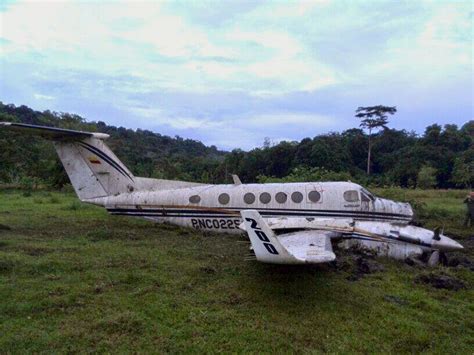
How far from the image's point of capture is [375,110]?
69562 mm

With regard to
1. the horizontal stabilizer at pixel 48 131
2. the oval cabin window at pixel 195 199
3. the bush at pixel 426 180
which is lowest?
the oval cabin window at pixel 195 199

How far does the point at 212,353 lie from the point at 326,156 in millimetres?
49504

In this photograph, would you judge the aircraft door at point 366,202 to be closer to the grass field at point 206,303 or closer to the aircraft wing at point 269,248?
the grass field at point 206,303

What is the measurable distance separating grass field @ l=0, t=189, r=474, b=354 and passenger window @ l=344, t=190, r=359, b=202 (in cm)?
229

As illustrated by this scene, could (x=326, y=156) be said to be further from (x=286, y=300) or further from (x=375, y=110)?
(x=286, y=300)

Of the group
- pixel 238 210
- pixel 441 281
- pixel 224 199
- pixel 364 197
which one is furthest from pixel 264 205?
pixel 441 281

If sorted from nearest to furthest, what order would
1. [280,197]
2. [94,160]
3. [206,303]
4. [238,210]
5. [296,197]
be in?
[206,303] → [296,197] → [280,197] → [238,210] → [94,160]

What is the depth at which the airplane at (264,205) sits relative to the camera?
9523 mm

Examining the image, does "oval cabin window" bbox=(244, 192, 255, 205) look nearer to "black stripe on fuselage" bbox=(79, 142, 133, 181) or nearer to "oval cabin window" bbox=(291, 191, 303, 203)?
"oval cabin window" bbox=(291, 191, 303, 203)

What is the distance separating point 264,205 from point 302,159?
44375mm

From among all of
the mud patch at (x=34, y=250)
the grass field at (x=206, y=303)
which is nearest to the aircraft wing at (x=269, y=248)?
the grass field at (x=206, y=303)

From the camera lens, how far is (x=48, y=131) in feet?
38.0

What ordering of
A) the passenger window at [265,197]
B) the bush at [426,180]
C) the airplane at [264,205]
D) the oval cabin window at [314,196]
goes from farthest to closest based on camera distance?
the bush at [426,180]
the passenger window at [265,197]
the oval cabin window at [314,196]
the airplane at [264,205]

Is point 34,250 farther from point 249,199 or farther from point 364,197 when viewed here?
point 364,197
